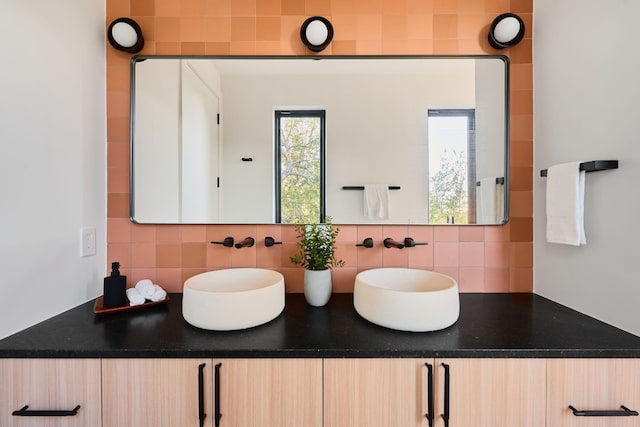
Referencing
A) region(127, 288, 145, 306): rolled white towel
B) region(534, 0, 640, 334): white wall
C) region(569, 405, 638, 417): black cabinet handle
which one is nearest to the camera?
region(569, 405, 638, 417): black cabinet handle

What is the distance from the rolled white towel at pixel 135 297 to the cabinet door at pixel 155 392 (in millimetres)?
353

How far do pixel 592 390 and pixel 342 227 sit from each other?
94 centimetres

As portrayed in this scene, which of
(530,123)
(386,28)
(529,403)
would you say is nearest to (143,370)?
(529,403)

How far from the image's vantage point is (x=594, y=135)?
991mm

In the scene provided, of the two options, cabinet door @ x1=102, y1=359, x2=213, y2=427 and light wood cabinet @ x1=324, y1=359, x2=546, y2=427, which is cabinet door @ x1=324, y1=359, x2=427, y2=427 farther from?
cabinet door @ x1=102, y1=359, x2=213, y2=427

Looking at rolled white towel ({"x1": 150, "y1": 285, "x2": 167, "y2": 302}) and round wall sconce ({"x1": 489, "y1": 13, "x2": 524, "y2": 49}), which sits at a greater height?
round wall sconce ({"x1": 489, "y1": 13, "x2": 524, "y2": 49})

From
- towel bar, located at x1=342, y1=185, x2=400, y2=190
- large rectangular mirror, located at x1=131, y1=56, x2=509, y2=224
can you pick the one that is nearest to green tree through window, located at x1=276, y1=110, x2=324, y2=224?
large rectangular mirror, located at x1=131, y1=56, x2=509, y2=224

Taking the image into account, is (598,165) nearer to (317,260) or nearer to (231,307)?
(317,260)

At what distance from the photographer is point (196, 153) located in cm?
131

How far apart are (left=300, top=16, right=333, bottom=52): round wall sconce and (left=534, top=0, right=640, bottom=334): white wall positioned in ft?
3.09

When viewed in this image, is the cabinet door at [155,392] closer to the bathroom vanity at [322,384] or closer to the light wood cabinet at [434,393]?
the bathroom vanity at [322,384]

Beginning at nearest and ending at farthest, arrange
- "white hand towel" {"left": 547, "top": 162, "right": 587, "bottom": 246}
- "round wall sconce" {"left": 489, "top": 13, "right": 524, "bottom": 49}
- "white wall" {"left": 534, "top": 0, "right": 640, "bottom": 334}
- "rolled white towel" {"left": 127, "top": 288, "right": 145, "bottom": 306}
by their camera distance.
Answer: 1. "white wall" {"left": 534, "top": 0, "right": 640, "bottom": 334}
2. "white hand towel" {"left": 547, "top": 162, "right": 587, "bottom": 246}
3. "rolled white towel" {"left": 127, "top": 288, "right": 145, "bottom": 306}
4. "round wall sconce" {"left": 489, "top": 13, "right": 524, "bottom": 49}

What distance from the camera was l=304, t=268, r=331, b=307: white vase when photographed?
1131mm

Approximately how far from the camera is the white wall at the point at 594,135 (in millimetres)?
878
